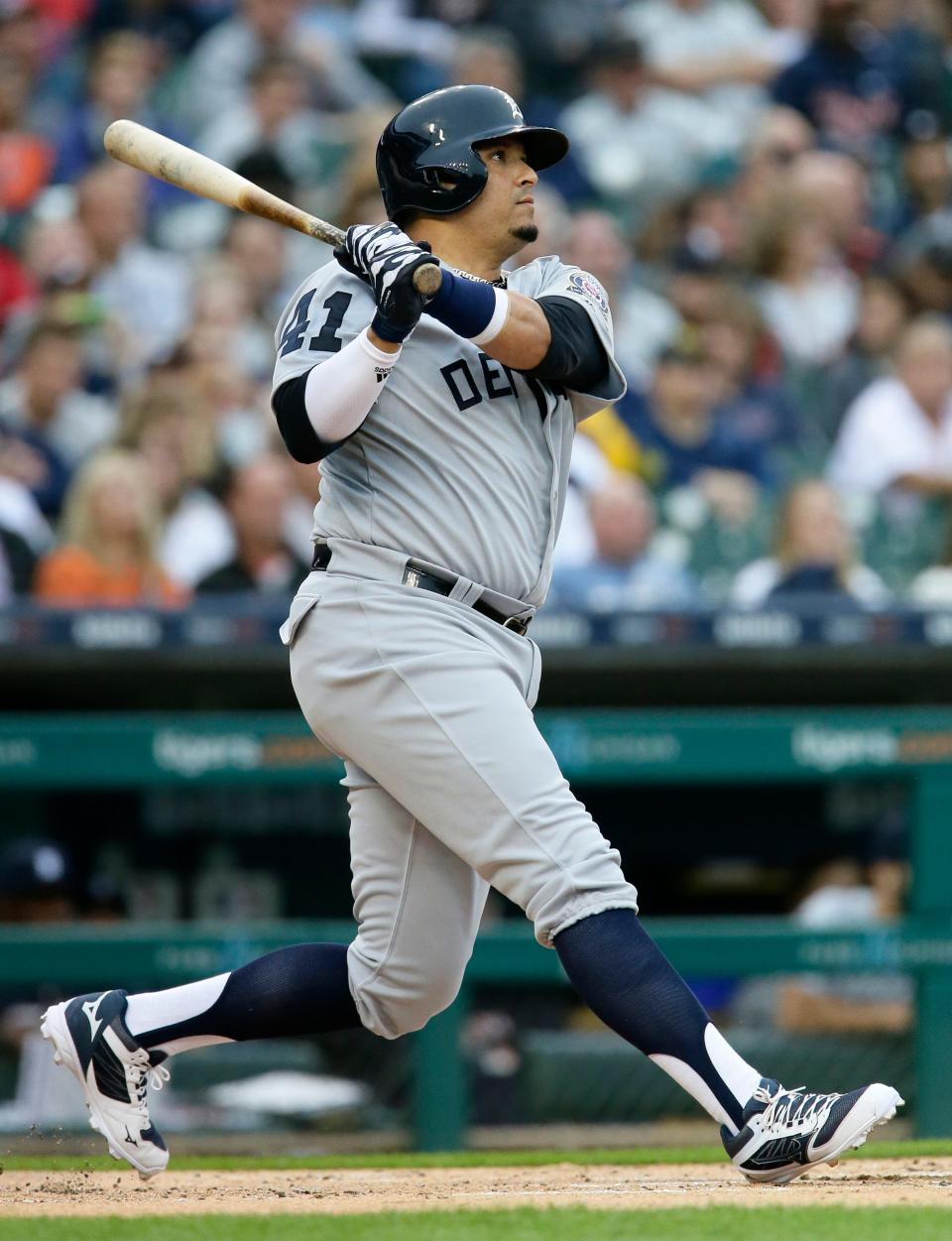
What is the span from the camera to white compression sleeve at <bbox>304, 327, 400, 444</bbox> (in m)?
2.86

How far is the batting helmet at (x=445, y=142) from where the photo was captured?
3127mm

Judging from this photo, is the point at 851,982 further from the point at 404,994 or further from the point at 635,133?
the point at 635,133

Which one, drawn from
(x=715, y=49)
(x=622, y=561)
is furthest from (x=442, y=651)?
(x=715, y=49)

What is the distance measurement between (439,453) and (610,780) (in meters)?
2.12

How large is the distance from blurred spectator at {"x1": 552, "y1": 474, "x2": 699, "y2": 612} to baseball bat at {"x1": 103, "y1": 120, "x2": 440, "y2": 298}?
265 centimetres

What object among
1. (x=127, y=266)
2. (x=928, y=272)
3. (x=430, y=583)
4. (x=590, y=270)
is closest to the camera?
(x=430, y=583)

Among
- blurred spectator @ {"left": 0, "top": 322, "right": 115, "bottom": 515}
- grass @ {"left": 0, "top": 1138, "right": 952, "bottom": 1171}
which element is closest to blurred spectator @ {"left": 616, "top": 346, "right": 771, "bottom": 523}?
blurred spectator @ {"left": 0, "top": 322, "right": 115, "bottom": 515}

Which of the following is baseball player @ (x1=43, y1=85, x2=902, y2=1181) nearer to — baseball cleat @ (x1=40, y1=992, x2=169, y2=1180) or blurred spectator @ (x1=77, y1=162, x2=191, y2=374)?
baseball cleat @ (x1=40, y1=992, x2=169, y2=1180)

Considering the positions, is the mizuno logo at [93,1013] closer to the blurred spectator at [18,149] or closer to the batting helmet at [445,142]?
the batting helmet at [445,142]

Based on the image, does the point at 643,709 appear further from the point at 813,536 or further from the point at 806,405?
the point at 806,405

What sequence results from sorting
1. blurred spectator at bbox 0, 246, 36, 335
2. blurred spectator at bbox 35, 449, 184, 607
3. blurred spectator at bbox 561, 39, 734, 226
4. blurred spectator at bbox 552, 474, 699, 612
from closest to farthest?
1. blurred spectator at bbox 35, 449, 184, 607
2. blurred spectator at bbox 552, 474, 699, 612
3. blurred spectator at bbox 0, 246, 36, 335
4. blurred spectator at bbox 561, 39, 734, 226

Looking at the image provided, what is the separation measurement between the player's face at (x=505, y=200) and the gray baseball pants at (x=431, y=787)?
23.9 inches

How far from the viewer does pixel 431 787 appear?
295 cm

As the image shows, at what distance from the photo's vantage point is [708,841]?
5.52m
